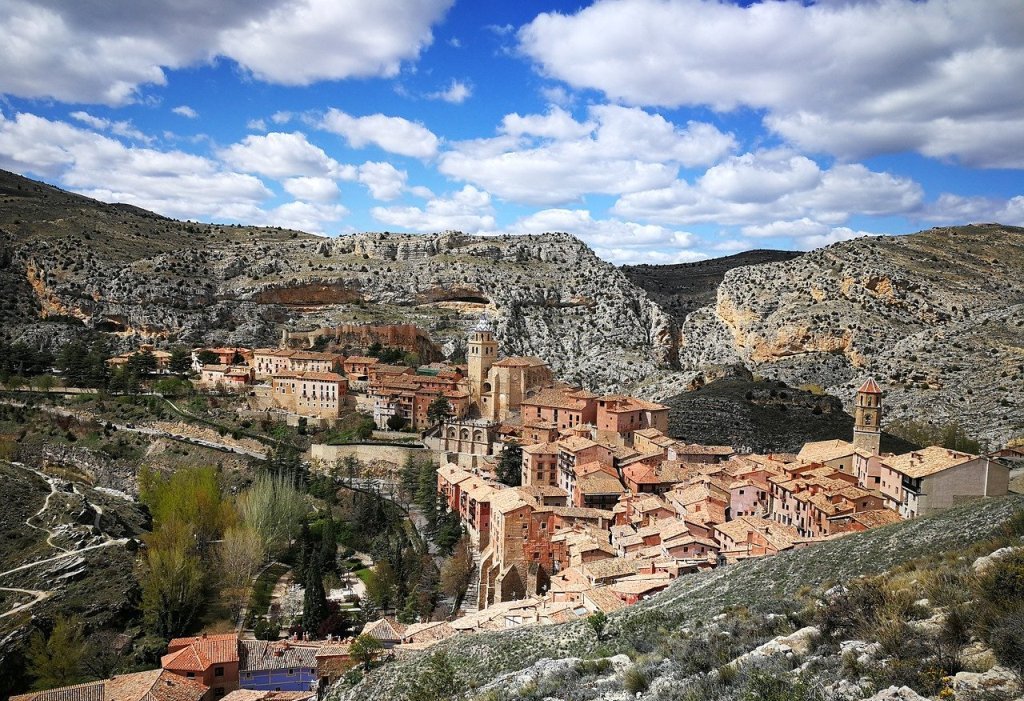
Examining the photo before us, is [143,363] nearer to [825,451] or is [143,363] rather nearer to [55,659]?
[55,659]

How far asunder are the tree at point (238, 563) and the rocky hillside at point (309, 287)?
41.9 m

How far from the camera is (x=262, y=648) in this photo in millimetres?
24344

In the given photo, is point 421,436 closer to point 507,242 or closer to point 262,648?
point 262,648

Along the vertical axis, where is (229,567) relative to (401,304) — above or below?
below

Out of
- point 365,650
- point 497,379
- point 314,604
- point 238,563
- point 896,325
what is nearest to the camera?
point 365,650

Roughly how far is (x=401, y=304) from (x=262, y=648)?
2405 inches

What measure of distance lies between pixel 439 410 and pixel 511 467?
8773 mm

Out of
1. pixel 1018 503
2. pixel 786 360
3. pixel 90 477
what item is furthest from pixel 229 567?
pixel 786 360

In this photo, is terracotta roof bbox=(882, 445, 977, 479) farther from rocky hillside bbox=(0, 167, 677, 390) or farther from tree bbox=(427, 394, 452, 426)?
rocky hillside bbox=(0, 167, 677, 390)

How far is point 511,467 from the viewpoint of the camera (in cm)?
4075

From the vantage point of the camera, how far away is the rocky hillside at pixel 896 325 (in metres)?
47.5

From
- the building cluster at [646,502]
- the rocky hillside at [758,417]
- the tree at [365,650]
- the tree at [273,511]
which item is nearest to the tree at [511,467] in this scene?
the building cluster at [646,502]

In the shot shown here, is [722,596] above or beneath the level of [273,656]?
above

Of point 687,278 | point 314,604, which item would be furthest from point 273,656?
point 687,278
